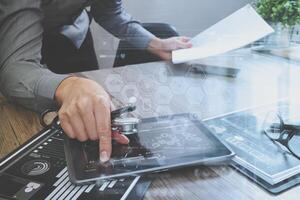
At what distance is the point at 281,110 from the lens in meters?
0.59

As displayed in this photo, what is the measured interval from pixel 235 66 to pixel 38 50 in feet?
1.80

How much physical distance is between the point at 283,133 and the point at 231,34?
36 centimetres

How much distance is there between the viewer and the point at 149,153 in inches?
16.8

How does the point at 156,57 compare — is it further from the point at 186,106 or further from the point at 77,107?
the point at 77,107

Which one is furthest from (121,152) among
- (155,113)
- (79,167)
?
(155,113)

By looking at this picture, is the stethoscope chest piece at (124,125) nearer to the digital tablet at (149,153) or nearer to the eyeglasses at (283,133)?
the digital tablet at (149,153)

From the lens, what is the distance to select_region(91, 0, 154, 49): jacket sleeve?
3.02 feet

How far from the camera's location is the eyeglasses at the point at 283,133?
0.45 metres

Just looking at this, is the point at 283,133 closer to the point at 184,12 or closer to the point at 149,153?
the point at 149,153

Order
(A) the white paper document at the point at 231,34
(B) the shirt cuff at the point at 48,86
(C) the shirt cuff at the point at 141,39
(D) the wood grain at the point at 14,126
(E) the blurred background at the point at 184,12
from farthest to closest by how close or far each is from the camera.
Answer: (C) the shirt cuff at the point at 141,39 < (E) the blurred background at the point at 184,12 < (A) the white paper document at the point at 231,34 < (B) the shirt cuff at the point at 48,86 < (D) the wood grain at the point at 14,126

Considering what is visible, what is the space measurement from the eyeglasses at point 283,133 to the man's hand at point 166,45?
422 millimetres

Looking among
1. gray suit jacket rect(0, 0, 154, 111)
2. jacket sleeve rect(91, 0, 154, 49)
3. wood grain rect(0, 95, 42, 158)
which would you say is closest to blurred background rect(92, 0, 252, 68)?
jacket sleeve rect(91, 0, 154, 49)

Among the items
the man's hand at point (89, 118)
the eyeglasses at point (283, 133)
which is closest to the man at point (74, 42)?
the man's hand at point (89, 118)

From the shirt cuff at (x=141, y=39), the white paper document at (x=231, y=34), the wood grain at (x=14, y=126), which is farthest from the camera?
the shirt cuff at (x=141, y=39)
